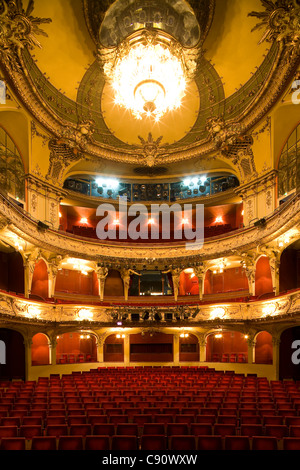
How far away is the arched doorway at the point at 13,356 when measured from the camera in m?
18.7

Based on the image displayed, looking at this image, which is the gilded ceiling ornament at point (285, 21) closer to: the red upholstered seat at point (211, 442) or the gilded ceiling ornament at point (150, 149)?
the gilded ceiling ornament at point (150, 149)

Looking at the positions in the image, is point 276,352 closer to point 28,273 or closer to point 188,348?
point 188,348

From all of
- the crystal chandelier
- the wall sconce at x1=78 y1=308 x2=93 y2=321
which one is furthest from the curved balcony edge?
the crystal chandelier

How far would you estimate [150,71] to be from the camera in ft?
64.0

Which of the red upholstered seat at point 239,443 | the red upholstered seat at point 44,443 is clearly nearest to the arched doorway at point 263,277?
the red upholstered seat at point 239,443

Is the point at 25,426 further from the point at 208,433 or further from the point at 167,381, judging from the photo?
the point at 167,381

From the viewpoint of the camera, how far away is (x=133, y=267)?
24891 millimetres

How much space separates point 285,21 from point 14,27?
11882mm

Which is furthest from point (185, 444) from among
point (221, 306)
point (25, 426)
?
point (221, 306)

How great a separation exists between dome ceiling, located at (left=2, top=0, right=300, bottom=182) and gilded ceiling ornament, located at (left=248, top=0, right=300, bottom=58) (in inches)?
50.2

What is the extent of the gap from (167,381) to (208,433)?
781 cm

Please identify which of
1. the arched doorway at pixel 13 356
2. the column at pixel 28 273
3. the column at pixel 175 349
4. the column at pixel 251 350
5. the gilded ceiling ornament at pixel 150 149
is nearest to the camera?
the arched doorway at pixel 13 356

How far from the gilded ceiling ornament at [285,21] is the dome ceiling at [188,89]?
1.28m

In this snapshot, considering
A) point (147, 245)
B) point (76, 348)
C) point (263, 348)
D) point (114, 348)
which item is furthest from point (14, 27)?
point (263, 348)
